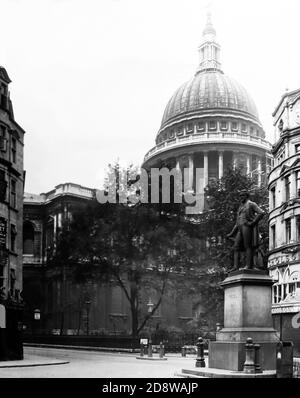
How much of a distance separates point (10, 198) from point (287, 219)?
19.3m

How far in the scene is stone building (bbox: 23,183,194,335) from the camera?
7225 cm

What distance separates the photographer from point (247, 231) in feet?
73.7

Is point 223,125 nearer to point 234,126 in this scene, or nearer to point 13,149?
point 234,126

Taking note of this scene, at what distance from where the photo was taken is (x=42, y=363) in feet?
107

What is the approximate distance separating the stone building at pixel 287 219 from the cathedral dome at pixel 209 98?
6251cm

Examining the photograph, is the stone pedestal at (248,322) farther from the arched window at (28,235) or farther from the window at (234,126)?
the window at (234,126)

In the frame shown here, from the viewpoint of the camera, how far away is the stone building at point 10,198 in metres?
43.1

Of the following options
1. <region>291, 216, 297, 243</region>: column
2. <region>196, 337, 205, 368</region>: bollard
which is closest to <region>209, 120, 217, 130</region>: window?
<region>291, 216, 297, 243</region>: column

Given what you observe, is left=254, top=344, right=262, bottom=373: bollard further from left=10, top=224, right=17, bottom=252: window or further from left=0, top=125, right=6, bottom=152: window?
left=10, top=224, right=17, bottom=252: window

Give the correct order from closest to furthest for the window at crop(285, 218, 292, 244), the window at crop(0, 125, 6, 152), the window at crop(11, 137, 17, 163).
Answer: the window at crop(0, 125, 6, 152) < the window at crop(11, 137, 17, 163) < the window at crop(285, 218, 292, 244)

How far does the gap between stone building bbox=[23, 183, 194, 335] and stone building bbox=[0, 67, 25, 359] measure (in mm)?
22227

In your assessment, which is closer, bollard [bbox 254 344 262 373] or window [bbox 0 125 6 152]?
bollard [bbox 254 344 262 373]

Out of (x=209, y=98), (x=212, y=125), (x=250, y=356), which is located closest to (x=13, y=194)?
(x=250, y=356)

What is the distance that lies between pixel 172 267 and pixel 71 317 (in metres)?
19.7
